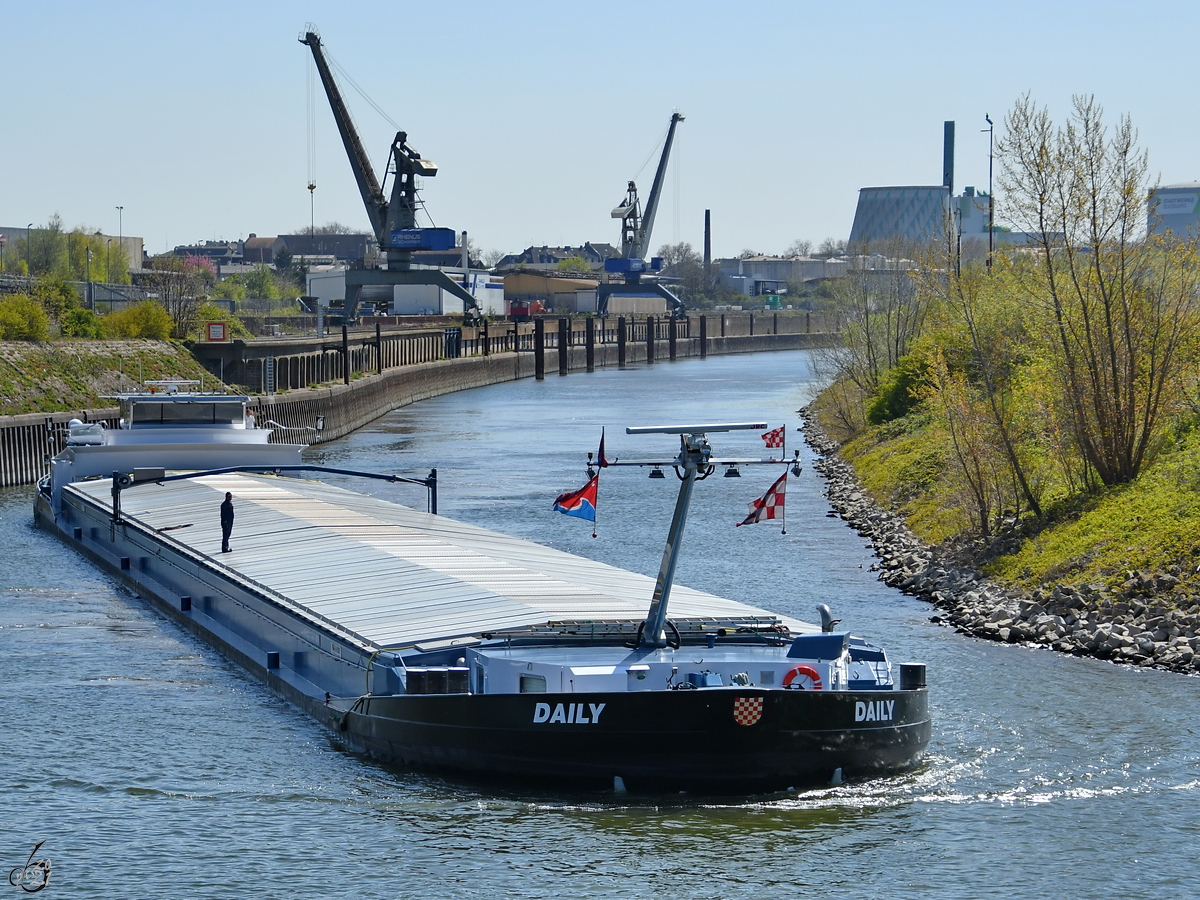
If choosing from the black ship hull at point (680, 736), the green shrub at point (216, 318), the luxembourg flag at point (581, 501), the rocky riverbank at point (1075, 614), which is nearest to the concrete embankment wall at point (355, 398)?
the green shrub at point (216, 318)

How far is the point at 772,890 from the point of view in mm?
17438

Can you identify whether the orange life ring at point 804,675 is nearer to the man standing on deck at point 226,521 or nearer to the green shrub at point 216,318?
the man standing on deck at point 226,521

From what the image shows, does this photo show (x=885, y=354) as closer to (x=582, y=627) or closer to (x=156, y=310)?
(x=156, y=310)

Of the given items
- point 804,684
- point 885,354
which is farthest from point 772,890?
point 885,354

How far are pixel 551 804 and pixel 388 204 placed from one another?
120 m

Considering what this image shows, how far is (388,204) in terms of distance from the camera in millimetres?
135750

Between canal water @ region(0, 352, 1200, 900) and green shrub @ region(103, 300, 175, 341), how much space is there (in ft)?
164

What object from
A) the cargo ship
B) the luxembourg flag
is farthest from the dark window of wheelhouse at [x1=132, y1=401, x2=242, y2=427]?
the luxembourg flag

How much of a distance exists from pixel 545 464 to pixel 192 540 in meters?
30.3

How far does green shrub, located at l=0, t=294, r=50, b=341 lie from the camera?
67375 mm

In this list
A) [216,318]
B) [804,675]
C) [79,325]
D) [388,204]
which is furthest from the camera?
[388,204]

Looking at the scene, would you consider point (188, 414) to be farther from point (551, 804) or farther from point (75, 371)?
point (551, 804)

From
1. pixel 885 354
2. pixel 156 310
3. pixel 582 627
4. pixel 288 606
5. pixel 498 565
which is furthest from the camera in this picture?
pixel 156 310

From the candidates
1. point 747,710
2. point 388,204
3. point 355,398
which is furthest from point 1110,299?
point 388,204
